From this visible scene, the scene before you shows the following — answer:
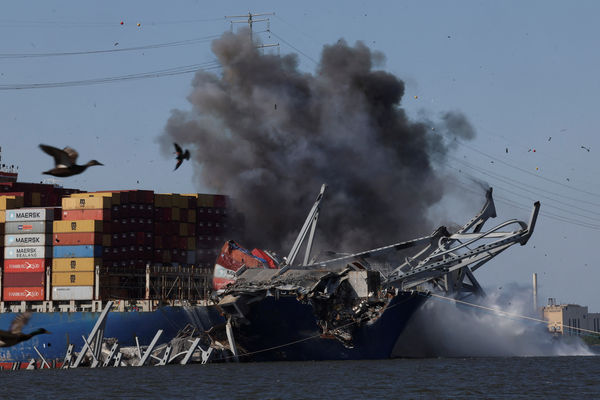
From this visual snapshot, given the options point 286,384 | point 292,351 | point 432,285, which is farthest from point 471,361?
point 286,384

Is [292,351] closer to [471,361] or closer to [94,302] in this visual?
[471,361]

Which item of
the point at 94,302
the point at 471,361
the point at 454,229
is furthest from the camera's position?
the point at 454,229

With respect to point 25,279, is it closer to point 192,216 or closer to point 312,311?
point 192,216

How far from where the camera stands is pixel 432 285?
3393 inches

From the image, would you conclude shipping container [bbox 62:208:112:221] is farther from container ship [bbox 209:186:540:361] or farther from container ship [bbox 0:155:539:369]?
container ship [bbox 209:186:540:361]

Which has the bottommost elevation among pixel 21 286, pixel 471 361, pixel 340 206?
pixel 471 361

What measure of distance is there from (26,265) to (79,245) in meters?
5.33

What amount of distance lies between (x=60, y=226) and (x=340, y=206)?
32.1 m

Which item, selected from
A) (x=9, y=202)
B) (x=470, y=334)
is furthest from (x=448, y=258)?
(x=9, y=202)

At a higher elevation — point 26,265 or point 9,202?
point 9,202

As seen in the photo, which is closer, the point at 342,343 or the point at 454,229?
the point at 342,343

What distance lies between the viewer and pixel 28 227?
9175cm

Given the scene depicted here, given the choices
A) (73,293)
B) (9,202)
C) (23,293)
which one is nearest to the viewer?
(73,293)

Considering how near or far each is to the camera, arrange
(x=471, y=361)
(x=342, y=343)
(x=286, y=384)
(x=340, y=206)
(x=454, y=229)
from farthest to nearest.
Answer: (x=340, y=206), (x=454, y=229), (x=471, y=361), (x=342, y=343), (x=286, y=384)
